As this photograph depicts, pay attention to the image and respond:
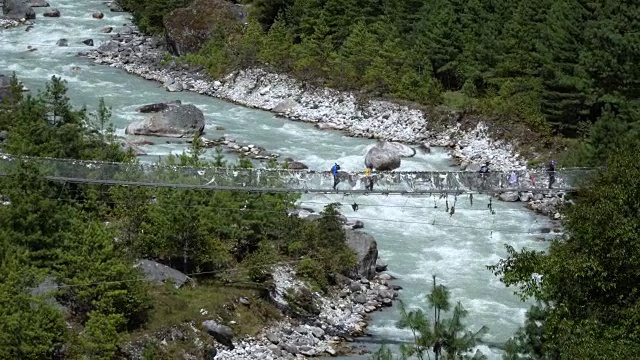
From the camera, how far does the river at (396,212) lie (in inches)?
1093

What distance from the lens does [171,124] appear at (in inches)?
1672

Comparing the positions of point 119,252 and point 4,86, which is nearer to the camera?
point 119,252

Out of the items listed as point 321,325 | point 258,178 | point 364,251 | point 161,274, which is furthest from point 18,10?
point 321,325

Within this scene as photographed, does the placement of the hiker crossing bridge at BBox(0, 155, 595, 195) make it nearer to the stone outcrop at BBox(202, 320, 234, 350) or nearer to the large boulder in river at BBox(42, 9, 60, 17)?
the stone outcrop at BBox(202, 320, 234, 350)

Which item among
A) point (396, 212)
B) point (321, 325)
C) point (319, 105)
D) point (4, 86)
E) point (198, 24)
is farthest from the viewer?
point (198, 24)

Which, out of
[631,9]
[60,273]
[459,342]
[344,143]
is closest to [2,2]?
[344,143]

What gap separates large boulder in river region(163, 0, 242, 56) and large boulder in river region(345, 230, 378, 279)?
98.8ft

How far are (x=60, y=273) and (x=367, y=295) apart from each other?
938cm

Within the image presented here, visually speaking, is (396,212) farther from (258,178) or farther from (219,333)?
(219,333)

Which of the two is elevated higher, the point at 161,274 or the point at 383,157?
the point at 383,157

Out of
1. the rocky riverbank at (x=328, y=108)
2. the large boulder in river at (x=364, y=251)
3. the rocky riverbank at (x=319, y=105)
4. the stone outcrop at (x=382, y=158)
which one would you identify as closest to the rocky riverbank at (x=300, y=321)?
Answer: the large boulder in river at (x=364, y=251)

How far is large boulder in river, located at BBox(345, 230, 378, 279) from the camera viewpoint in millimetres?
29188

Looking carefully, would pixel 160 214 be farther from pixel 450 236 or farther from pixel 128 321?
pixel 450 236

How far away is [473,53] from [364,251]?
68.7 ft
